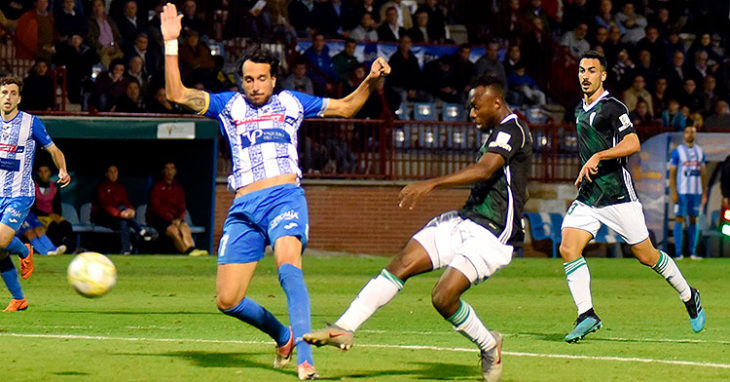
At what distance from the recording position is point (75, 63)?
74.2ft

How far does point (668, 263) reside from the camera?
36.5 feet

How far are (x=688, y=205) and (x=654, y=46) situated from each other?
604 centimetres

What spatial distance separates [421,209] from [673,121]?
5.20 metres

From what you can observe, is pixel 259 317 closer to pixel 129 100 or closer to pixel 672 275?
pixel 672 275

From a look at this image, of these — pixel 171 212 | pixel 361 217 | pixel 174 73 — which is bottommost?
pixel 361 217

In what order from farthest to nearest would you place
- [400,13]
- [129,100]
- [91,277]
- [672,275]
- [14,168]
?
[400,13]
[129,100]
[14,168]
[672,275]
[91,277]

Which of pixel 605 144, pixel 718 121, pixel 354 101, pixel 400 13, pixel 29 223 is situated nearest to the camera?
pixel 354 101

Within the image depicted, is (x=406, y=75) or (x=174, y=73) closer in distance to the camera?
(x=174, y=73)

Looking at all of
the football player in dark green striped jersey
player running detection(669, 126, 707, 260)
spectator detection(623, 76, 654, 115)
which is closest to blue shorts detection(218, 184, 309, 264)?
the football player in dark green striped jersey

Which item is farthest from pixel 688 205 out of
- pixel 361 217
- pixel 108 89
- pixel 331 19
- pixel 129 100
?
pixel 108 89

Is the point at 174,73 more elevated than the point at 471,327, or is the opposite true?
the point at 174,73

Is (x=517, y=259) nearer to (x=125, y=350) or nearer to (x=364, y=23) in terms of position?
(x=364, y=23)

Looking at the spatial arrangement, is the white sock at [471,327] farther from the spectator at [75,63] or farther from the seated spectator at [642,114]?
the seated spectator at [642,114]

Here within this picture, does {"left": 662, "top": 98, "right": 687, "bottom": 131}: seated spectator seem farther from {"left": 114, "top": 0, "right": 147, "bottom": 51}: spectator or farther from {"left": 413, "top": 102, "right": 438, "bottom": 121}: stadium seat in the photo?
{"left": 114, "top": 0, "right": 147, "bottom": 51}: spectator
